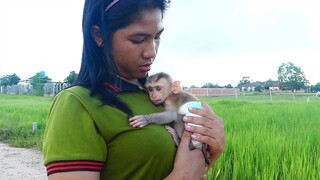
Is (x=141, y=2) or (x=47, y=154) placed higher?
(x=141, y=2)

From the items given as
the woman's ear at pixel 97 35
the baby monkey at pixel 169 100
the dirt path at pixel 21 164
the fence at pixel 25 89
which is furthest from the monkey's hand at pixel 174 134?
the fence at pixel 25 89

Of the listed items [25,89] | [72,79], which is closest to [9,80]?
[25,89]

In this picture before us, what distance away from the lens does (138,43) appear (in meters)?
1.23

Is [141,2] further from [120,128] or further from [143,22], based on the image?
[120,128]

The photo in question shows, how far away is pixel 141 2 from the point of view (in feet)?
4.00

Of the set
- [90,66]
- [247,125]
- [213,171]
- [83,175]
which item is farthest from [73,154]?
[247,125]

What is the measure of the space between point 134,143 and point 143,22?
0.40m

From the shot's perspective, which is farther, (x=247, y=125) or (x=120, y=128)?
(x=247, y=125)

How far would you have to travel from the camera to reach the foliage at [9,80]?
43656mm

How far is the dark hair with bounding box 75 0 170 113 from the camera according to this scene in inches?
47.1

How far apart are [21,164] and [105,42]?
215 inches

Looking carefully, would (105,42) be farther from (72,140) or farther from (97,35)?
(72,140)

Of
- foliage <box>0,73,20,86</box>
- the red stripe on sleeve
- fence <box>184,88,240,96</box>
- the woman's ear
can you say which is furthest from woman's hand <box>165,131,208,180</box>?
foliage <box>0,73,20,86</box>

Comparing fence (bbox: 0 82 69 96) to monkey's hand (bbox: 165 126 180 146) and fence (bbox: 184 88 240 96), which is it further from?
monkey's hand (bbox: 165 126 180 146)
